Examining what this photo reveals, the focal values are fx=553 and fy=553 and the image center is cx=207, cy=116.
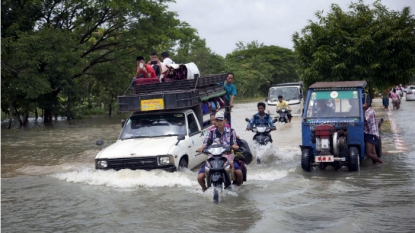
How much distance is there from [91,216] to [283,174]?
465 centimetres

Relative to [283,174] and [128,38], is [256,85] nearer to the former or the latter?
[128,38]

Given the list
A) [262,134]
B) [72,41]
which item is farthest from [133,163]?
[72,41]

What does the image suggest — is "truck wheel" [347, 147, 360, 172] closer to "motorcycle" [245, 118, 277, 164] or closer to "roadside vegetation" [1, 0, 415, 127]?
"motorcycle" [245, 118, 277, 164]

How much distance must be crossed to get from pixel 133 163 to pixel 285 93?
61.3 feet

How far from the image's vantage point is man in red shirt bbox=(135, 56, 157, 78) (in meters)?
13.9

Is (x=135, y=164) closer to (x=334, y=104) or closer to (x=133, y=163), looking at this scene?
(x=133, y=163)

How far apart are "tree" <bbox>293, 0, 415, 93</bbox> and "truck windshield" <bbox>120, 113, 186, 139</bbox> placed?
24.8 ft

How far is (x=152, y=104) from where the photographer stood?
12375 mm

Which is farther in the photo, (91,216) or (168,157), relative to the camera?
(168,157)

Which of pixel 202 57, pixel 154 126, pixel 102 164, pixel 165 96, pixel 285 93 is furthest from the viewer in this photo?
pixel 202 57

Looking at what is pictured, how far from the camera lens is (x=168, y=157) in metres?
10.8

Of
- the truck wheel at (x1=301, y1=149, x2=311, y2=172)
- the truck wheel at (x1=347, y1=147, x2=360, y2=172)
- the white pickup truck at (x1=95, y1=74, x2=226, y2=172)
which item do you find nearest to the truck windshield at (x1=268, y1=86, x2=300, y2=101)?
the white pickup truck at (x1=95, y1=74, x2=226, y2=172)

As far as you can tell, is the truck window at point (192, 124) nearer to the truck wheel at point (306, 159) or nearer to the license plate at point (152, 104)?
the license plate at point (152, 104)

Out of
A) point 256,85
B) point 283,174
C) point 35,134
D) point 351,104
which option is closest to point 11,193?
point 283,174
